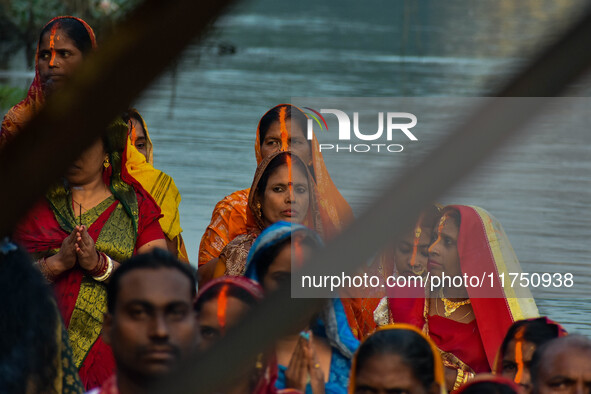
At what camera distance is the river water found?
21.1 feet

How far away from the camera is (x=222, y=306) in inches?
97.4

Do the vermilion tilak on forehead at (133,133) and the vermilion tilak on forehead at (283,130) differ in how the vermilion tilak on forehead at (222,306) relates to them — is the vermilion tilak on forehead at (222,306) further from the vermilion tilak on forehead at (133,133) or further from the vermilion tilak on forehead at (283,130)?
A: the vermilion tilak on forehead at (133,133)

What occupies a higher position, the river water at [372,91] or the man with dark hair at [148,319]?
the river water at [372,91]

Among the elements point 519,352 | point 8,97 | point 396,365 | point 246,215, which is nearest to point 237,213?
point 246,215

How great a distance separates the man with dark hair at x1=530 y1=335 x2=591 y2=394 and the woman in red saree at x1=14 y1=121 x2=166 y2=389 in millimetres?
1354

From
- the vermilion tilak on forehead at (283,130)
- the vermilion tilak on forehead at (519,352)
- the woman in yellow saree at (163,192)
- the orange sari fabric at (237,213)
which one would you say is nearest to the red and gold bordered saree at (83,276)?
the woman in yellow saree at (163,192)

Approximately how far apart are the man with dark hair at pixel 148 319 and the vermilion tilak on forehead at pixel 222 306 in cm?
19

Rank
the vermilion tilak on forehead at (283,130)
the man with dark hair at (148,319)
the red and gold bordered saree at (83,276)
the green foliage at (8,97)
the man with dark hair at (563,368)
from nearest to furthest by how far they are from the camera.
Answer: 1. the man with dark hair at (148,319)
2. the man with dark hair at (563,368)
3. the red and gold bordered saree at (83,276)
4. the vermilion tilak on forehead at (283,130)
5. the green foliage at (8,97)

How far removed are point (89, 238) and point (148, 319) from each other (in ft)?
3.05

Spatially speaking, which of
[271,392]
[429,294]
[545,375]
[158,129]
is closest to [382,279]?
[429,294]

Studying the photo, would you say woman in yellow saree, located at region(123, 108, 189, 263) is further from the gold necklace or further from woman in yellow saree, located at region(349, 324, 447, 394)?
woman in yellow saree, located at region(349, 324, 447, 394)

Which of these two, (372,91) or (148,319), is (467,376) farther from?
(372,91)

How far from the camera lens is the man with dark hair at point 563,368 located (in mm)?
2500

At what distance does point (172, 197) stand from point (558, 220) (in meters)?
4.46
